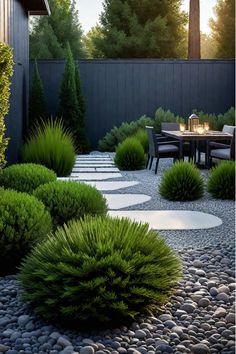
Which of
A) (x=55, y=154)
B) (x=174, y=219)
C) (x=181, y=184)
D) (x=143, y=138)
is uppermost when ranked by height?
(x=143, y=138)

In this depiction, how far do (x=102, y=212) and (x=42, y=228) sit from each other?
104 centimetres

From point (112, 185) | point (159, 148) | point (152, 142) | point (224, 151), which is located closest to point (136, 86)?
point (159, 148)

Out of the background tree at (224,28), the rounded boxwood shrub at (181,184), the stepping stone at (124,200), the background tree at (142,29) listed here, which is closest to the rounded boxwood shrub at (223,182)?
the rounded boxwood shrub at (181,184)

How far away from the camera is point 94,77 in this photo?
634 inches

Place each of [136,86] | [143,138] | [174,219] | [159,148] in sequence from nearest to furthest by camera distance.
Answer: [174,219] → [159,148] → [143,138] → [136,86]

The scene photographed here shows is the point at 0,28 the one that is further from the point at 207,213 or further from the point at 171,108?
the point at 171,108

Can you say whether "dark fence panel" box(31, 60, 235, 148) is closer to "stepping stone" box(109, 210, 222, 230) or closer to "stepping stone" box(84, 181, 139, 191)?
"stepping stone" box(84, 181, 139, 191)

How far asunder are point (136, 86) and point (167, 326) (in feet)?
42.4

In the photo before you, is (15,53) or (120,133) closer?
(15,53)

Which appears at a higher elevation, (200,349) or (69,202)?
(69,202)

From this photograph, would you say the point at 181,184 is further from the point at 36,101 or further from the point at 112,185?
the point at 36,101

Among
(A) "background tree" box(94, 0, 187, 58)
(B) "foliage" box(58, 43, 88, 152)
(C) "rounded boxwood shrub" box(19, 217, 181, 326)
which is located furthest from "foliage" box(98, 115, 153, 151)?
(C) "rounded boxwood shrub" box(19, 217, 181, 326)

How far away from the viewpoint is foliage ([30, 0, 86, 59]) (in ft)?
73.0

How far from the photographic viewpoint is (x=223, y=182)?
316 inches
